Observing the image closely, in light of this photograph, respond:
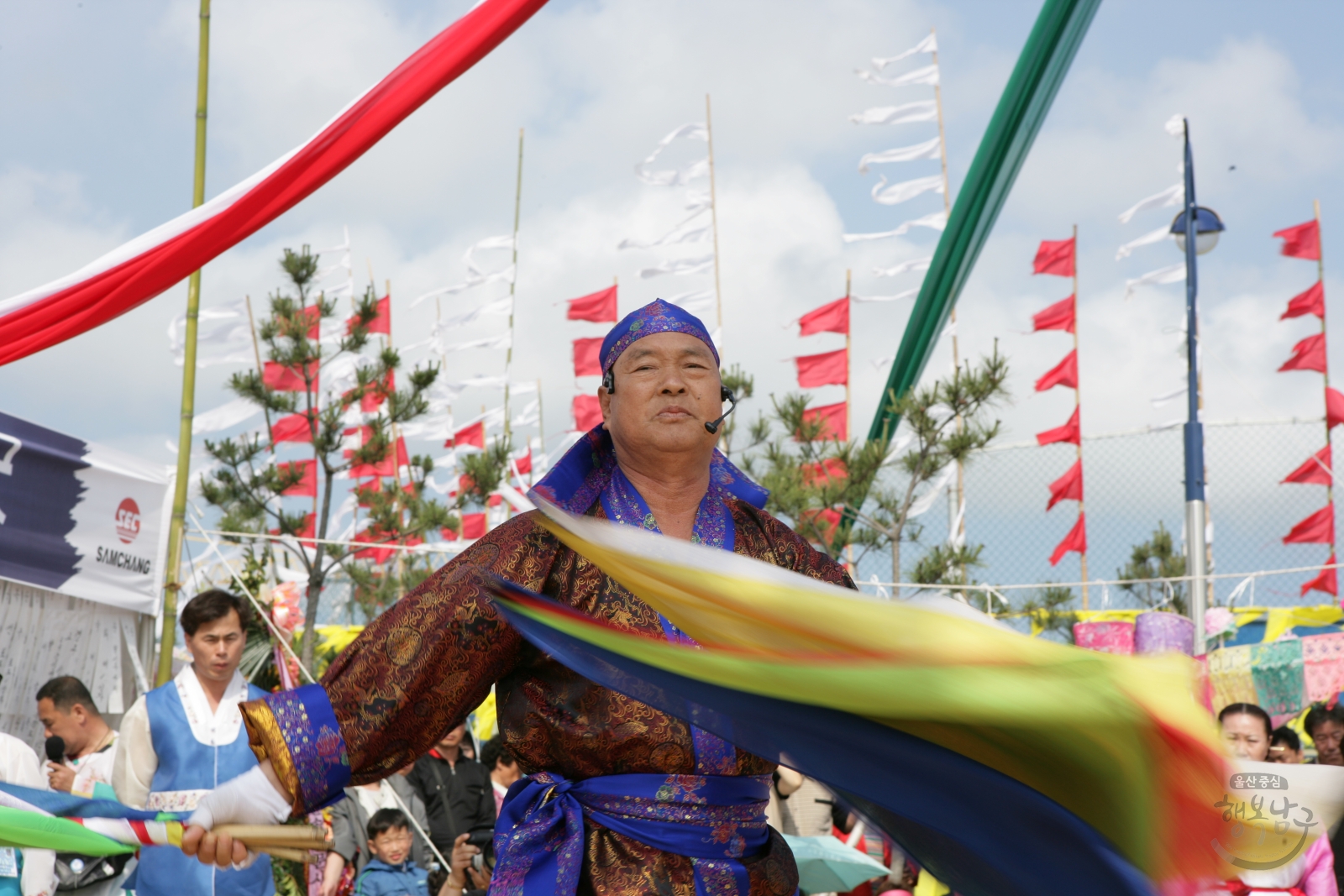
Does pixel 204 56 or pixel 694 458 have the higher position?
pixel 204 56

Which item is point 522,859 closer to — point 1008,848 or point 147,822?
point 147,822

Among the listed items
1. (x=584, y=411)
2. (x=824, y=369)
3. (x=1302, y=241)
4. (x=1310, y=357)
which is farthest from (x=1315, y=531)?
(x=584, y=411)

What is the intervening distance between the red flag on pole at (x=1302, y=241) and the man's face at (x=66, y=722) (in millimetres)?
13564

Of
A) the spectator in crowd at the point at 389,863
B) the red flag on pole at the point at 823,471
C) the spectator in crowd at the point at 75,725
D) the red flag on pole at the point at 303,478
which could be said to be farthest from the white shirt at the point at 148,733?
the red flag on pole at the point at 303,478

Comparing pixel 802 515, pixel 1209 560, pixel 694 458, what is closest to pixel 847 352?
pixel 802 515

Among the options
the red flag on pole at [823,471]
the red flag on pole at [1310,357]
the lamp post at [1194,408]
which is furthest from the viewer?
the red flag on pole at [1310,357]

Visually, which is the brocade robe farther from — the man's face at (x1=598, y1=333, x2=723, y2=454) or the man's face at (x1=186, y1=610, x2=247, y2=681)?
the man's face at (x1=186, y1=610, x2=247, y2=681)

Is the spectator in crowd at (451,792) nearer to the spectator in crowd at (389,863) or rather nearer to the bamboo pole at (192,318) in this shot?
the spectator in crowd at (389,863)

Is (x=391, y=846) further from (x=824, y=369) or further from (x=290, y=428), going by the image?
(x=824, y=369)

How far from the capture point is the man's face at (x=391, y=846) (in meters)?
5.98

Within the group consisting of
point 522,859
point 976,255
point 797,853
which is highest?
point 976,255

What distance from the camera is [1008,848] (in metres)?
1.26

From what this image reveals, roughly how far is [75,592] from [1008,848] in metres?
5.46

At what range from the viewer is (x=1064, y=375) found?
1616cm
